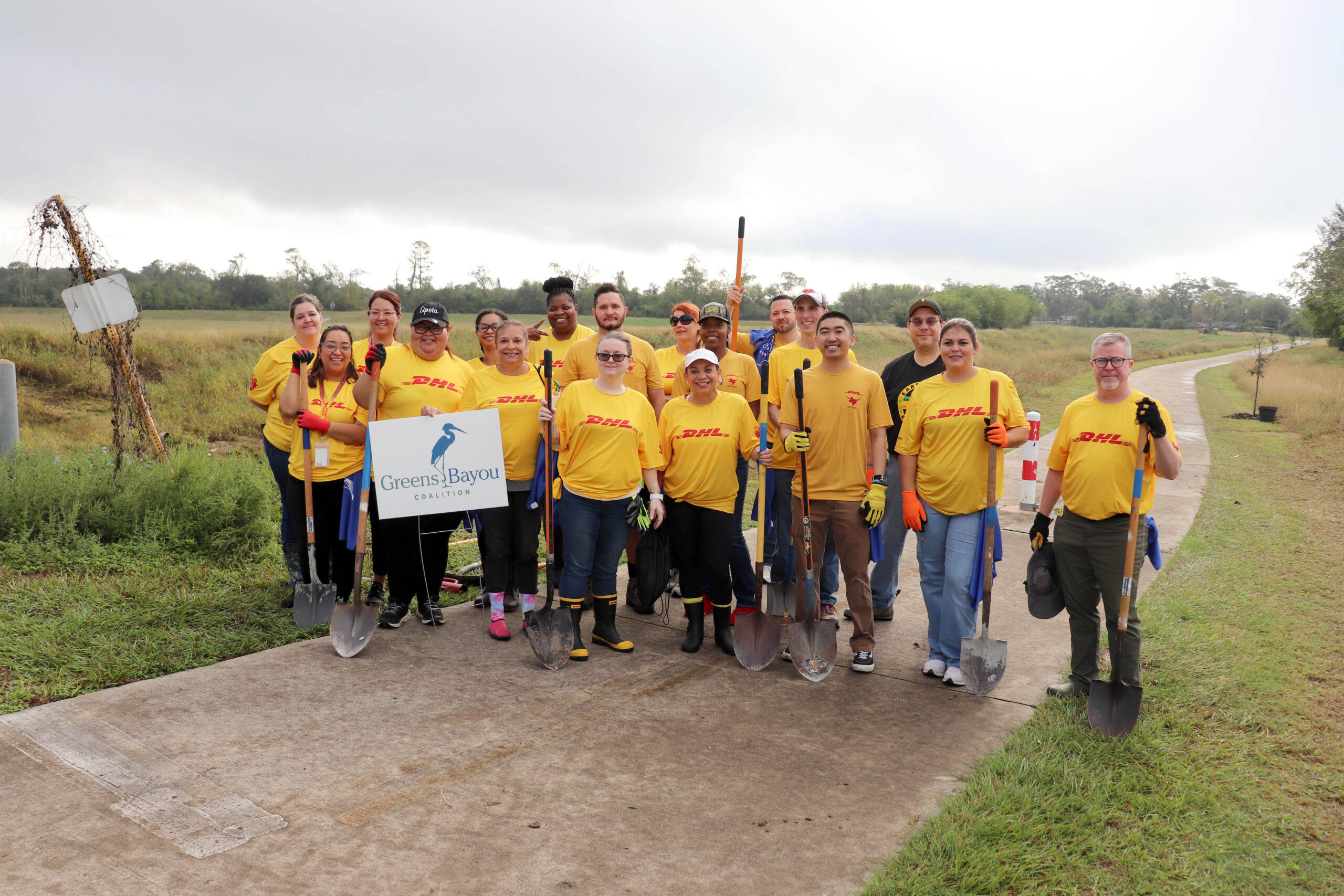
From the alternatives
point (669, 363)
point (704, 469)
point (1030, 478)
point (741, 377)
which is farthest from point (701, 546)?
point (1030, 478)

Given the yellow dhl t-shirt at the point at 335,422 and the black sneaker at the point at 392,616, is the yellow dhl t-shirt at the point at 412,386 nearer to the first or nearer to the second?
the yellow dhl t-shirt at the point at 335,422

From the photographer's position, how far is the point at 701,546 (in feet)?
17.8

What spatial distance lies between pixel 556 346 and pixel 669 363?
37.0 inches

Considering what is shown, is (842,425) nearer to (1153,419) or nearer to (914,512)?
(914,512)

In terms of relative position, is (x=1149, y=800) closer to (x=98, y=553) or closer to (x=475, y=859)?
(x=475, y=859)

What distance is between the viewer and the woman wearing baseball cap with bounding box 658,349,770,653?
5285mm

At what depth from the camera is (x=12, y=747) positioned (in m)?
3.83

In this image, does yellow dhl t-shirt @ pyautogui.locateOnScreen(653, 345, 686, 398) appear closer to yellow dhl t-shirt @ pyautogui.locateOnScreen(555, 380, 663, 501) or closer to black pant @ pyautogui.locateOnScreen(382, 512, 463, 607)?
yellow dhl t-shirt @ pyautogui.locateOnScreen(555, 380, 663, 501)

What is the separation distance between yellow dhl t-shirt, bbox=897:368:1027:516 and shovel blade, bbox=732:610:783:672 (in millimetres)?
1221

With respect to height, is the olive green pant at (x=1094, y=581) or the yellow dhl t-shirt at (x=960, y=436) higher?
the yellow dhl t-shirt at (x=960, y=436)

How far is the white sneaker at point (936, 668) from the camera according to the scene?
16.9 ft

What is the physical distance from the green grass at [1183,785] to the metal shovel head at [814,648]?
112cm

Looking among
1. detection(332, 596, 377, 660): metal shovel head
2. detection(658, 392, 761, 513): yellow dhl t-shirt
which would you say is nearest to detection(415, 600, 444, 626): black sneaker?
detection(332, 596, 377, 660): metal shovel head

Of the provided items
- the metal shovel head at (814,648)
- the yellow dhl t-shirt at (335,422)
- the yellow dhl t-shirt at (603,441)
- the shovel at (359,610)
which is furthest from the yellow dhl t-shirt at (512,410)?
the metal shovel head at (814,648)
